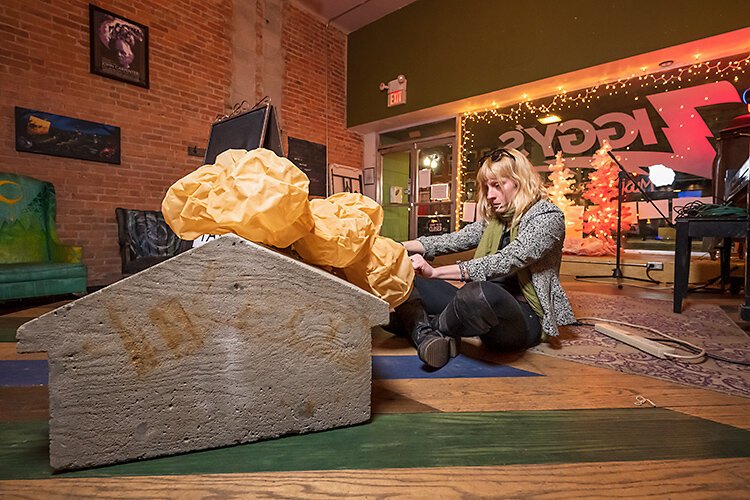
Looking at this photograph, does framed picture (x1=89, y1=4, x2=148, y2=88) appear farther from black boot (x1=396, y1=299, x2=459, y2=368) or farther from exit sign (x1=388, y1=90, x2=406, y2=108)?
black boot (x1=396, y1=299, x2=459, y2=368)

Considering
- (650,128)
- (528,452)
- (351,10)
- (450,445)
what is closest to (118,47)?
(351,10)

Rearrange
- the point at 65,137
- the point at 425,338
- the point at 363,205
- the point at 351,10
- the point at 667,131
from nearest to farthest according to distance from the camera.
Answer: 1. the point at 363,205
2. the point at 425,338
3. the point at 65,137
4. the point at 667,131
5. the point at 351,10

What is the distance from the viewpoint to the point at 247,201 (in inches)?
35.3

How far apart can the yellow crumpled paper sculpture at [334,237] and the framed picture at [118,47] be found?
14.2ft

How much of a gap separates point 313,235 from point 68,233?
13.1ft

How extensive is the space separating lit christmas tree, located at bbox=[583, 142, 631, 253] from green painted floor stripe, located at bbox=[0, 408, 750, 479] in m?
4.58

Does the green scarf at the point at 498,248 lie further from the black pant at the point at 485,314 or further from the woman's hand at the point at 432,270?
the woman's hand at the point at 432,270

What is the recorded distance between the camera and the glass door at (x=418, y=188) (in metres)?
6.61

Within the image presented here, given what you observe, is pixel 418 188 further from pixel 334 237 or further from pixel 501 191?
pixel 334 237

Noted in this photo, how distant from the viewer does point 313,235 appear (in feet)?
3.40

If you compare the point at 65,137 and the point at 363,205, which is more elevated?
the point at 65,137

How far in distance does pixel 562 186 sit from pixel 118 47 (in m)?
5.60

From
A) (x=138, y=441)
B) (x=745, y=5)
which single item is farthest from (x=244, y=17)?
(x=138, y=441)

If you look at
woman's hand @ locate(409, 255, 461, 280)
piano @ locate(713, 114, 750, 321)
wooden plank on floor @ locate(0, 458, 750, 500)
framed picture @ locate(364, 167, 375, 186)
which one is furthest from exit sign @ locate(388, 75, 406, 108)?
wooden plank on floor @ locate(0, 458, 750, 500)
